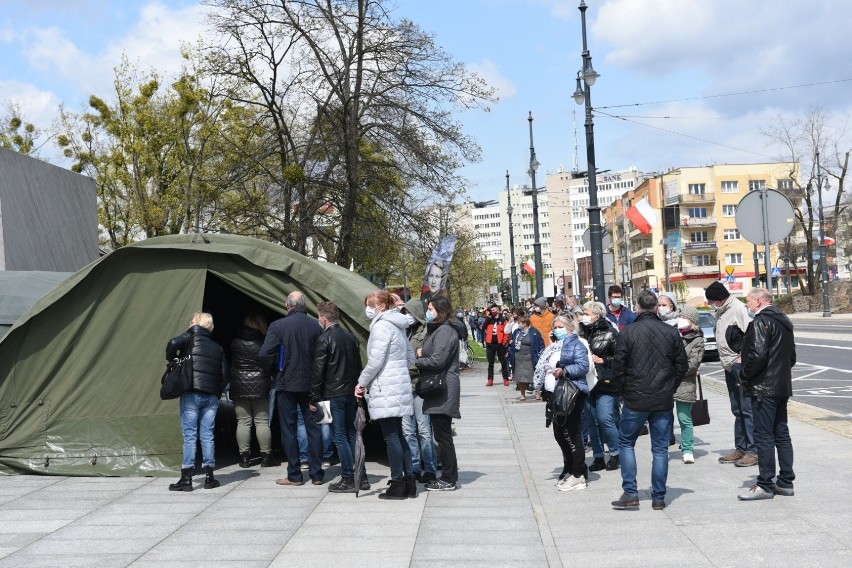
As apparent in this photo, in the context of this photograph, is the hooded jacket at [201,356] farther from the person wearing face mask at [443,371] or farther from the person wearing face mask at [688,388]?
the person wearing face mask at [688,388]

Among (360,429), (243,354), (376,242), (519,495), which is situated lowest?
(519,495)

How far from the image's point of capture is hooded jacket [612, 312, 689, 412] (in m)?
9.15

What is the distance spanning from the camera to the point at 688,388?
11922 mm

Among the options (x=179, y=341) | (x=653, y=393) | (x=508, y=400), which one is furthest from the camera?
(x=508, y=400)

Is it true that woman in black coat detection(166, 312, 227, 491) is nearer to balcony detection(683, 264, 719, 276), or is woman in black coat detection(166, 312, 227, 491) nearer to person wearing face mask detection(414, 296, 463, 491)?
person wearing face mask detection(414, 296, 463, 491)

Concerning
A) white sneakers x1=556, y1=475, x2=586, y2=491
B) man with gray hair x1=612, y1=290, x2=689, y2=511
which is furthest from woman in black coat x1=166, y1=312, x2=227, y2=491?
man with gray hair x1=612, y1=290, x2=689, y2=511

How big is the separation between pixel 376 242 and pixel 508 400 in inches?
368

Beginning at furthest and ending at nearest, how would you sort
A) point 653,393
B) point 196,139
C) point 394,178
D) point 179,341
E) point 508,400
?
point 196,139 → point 394,178 → point 508,400 → point 179,341 → point 653,393

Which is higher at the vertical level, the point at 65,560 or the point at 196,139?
the point at 196,139

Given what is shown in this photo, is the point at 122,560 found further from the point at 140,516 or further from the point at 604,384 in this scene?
the point at 604,384

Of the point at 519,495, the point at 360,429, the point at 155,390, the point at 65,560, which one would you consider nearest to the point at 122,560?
the point at 65,560

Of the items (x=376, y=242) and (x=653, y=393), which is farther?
(x=376, y=242)

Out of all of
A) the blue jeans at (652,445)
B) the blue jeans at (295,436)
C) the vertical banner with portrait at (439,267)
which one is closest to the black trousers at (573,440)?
the blue jeans at (652,445)

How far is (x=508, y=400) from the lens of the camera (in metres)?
21.2
